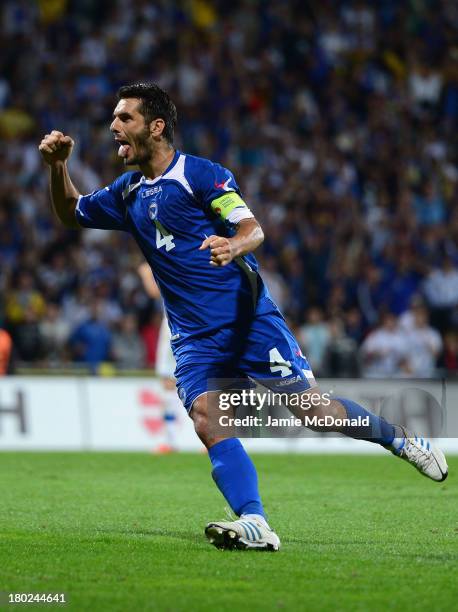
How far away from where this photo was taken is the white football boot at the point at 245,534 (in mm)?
6730

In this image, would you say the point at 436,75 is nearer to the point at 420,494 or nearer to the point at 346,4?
the point at 346,4

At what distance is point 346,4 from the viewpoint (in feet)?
77.8

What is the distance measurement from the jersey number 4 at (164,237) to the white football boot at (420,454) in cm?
171

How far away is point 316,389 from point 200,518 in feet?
5.68

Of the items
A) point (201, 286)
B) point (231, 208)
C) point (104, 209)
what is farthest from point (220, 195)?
point (104, 209)

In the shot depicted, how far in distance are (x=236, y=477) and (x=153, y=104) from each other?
215 cm

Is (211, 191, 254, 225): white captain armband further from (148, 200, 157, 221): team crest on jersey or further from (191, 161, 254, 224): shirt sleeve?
(148, 200, 157, 221): team crest on jersey

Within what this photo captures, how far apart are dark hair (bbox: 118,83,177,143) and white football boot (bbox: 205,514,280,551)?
7.18 feet

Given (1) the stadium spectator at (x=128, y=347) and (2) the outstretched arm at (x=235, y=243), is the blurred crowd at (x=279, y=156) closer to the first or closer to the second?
(1) the stadium spectator at (x=128, y=347)

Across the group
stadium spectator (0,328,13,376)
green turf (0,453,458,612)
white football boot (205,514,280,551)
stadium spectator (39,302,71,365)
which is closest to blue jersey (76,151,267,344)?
white football boot (205,514,280,551)

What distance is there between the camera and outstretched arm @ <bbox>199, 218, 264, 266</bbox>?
641cm

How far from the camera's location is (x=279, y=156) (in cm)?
2123

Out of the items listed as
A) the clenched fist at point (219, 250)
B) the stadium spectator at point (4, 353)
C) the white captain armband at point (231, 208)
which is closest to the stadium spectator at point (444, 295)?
the stadium spectator at point (4, 353)

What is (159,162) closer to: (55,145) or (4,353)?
(55,145)
